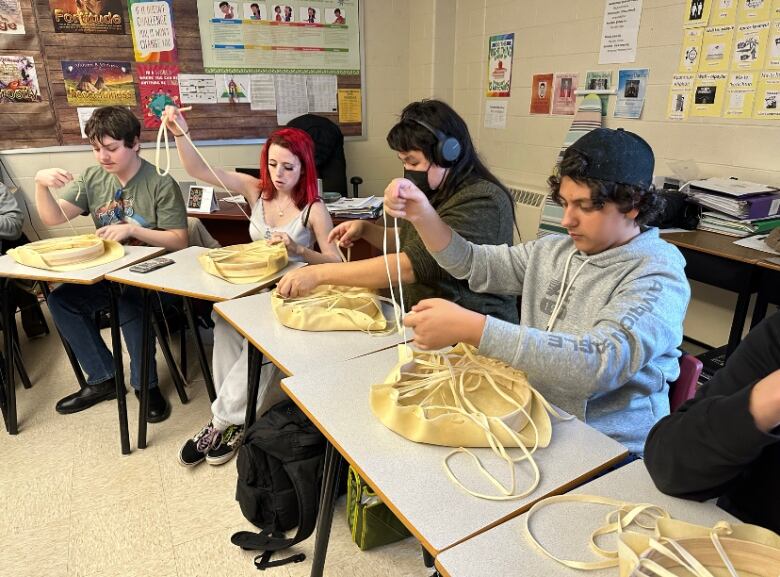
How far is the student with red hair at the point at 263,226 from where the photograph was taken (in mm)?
2031

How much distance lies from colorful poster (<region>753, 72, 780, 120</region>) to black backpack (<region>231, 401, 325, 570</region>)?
243 cm

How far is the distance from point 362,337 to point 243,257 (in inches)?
29.0

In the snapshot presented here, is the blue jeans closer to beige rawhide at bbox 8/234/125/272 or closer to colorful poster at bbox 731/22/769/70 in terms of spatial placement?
beige rawhide at bbox 8/234/125/272

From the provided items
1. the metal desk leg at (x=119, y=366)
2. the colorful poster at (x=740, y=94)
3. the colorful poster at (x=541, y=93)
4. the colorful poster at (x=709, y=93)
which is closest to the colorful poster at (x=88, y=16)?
the metal desk leg at (x=119, y=366)

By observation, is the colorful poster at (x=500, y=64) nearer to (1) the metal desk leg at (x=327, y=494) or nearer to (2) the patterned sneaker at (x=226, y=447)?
(2) the patterned sneaker at (x=226, y=447)

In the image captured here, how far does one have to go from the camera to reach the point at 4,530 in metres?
1.77

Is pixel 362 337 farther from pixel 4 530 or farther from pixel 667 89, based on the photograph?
pixel 667 89

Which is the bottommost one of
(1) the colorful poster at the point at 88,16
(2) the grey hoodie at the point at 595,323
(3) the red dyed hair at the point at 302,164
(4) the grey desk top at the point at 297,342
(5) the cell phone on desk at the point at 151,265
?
(4) the grey desk top at the point at 297,342

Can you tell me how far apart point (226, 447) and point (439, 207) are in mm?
1211

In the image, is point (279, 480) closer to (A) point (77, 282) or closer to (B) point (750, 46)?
(A) point (77, 282)

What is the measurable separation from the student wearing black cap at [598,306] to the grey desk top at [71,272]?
1.25 metres

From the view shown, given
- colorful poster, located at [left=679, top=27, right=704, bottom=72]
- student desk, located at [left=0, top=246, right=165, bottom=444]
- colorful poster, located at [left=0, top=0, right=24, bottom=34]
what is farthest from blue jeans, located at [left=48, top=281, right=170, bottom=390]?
colorful poster, located at [left=679, top=27, right=704, bottom=72]

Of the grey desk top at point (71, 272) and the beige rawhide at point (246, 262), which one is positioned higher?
the beige rawhide at point (246, 262)

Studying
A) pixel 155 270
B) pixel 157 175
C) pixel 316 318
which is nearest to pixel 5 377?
pixel 155 270
